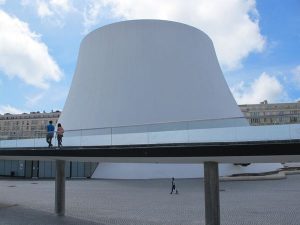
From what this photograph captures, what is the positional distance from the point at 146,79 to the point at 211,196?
1961cm

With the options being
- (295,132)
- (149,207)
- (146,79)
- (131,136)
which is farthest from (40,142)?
(146,79)

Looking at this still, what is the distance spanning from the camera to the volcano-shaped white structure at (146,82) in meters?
29.5

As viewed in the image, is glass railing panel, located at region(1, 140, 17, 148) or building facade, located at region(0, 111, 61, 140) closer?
glass railing panel, located at region(1, 140, 17, 148)

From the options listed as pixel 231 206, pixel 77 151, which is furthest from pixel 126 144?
pixel 231 206

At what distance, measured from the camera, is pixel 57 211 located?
1555 cm

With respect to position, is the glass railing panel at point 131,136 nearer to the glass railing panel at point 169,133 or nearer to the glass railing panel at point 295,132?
the glass railing panel at point 169,133

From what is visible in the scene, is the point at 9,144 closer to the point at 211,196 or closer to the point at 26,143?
the point at 26,143

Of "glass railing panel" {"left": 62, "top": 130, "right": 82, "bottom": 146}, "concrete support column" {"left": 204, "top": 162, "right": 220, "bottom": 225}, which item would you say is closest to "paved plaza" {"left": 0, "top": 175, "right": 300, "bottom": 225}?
"concrete support column" {"left": 204, "top": 162, "right": 220, "bottom": 225}

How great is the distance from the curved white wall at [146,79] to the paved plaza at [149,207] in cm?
719

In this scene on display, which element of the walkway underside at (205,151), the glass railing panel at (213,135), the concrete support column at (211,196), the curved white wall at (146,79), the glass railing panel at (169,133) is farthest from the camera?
the curved white wall at (146,79)

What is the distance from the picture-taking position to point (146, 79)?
97.8 feet

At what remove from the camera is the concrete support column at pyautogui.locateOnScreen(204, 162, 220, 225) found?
→ 10867 mm

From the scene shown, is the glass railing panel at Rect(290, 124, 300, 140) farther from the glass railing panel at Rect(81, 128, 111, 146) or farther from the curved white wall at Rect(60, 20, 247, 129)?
the curved white wall at Rect(60, 20, 247, 129)

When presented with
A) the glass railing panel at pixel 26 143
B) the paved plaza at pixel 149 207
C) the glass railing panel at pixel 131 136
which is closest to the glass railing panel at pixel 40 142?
the glass railing panel at pixel 26 143
